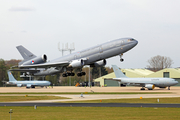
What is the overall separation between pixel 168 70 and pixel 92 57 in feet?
270

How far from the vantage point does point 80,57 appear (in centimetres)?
5491

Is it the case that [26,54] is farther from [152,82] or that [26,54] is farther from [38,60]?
[152,82]

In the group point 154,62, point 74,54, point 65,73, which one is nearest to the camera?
point 74,54

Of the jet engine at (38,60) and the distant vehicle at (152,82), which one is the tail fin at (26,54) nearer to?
the jet engine at (38,60)

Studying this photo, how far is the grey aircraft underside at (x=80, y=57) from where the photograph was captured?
49569 millimetres

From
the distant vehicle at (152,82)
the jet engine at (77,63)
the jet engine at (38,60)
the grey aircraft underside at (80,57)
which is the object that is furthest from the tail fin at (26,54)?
the distant vehicle at (152,82)

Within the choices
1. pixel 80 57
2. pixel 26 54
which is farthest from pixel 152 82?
pixel 26 54

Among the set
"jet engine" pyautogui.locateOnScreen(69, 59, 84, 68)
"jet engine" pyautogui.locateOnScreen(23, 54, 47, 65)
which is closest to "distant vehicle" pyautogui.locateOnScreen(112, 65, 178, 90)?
"jet engine" pyautogui.locateOnScreen(23, 54, 47, 65)

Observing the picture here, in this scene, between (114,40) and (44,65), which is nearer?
(114,40)

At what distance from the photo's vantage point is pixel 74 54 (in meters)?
57.0
